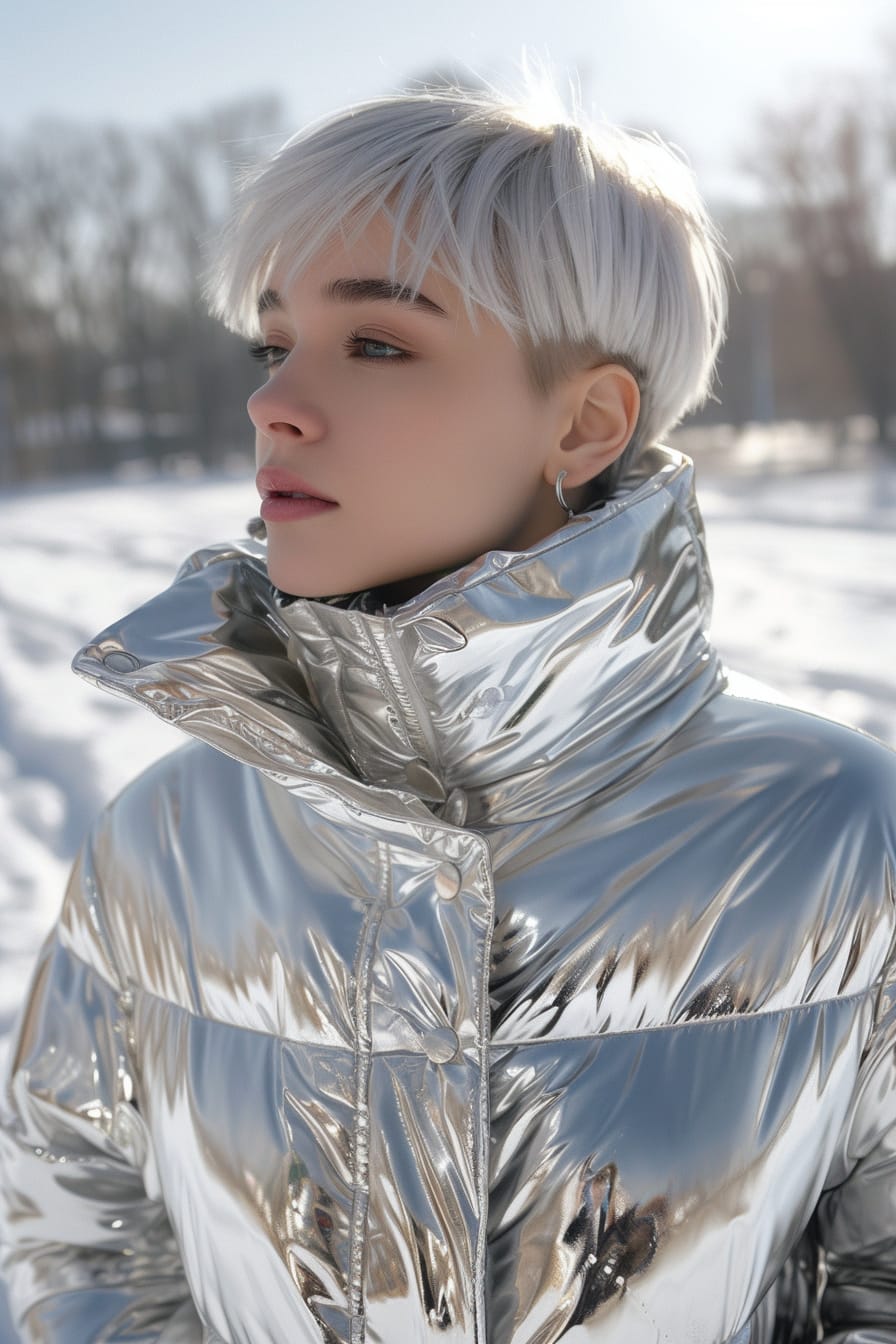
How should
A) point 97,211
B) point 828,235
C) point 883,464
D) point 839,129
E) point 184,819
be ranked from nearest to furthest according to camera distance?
point 184,819, point 883,464, point 839,129, point 828,235, point 97,211

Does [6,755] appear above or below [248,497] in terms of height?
above

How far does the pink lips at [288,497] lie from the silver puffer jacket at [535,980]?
72 millimetres

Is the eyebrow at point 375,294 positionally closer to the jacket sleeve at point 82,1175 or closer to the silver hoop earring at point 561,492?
the silver hoop earring at point 561,492

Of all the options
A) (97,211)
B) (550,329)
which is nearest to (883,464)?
(550,329)

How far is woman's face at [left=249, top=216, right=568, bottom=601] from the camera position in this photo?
2.98 ft

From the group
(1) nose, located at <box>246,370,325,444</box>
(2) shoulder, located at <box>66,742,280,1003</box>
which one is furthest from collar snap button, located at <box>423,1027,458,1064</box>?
(1) nose, located at <box>246,370,325,444</box>

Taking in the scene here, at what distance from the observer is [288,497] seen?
3.07ft

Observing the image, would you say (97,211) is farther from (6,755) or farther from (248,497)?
(6,755)

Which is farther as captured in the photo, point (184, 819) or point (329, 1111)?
point (184, 819)

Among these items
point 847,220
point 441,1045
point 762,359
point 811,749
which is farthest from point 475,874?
point 762,359

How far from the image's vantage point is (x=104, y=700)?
10.2ft

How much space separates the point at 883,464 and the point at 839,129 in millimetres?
6436

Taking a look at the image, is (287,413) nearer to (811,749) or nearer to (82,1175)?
(811,749)

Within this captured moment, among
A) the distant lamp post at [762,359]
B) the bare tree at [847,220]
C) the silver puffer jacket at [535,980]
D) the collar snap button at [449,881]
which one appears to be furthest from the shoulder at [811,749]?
the distant lamp post at [762,359]
